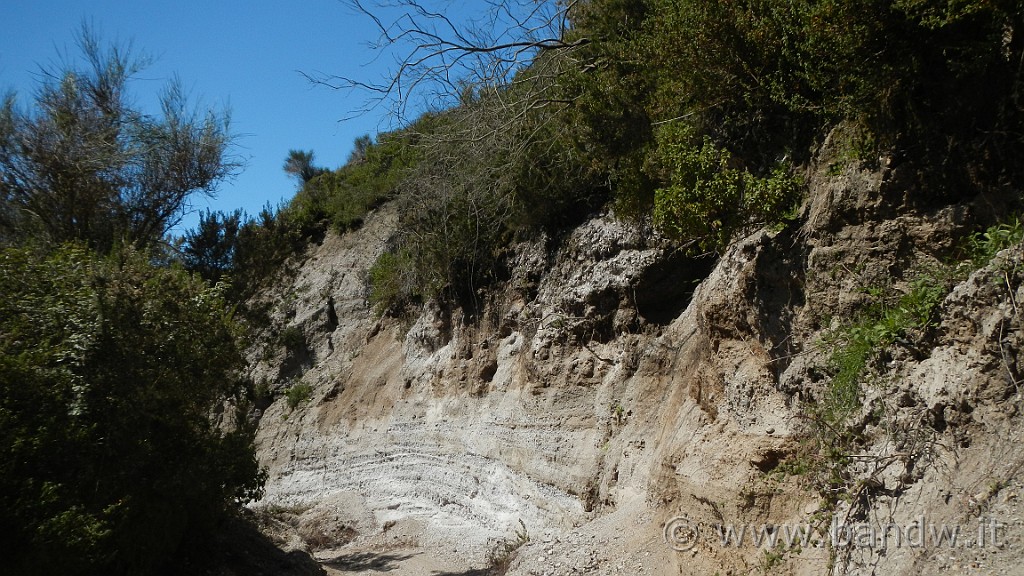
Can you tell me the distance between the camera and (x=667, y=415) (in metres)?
8.63

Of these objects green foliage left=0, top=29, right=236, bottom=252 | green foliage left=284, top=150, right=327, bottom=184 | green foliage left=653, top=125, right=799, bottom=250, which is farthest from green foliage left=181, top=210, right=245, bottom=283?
green foliage left=284, top=150, right=327, bottom=184

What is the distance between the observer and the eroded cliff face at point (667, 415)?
187 inches

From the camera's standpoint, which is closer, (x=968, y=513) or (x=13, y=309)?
(x=968, y=513)

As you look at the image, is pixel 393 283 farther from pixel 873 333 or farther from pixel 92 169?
pixel 873 333

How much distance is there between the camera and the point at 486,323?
14438mm

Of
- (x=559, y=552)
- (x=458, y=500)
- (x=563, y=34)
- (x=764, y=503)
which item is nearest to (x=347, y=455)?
(x=458, y=500)

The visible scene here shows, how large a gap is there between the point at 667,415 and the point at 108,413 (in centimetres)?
600

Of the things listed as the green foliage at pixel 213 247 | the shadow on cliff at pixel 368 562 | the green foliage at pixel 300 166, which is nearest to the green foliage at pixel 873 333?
the shadow on cliff at pixel 368 562

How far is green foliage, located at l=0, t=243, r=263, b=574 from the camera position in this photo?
242 inches

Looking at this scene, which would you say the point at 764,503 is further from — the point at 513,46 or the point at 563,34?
the point at 563,34

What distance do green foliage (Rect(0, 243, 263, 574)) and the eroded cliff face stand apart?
157 inches

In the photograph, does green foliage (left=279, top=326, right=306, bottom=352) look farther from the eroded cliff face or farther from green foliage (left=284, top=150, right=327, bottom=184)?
green foliage (left=284, top=150, right=327, bottom=184)

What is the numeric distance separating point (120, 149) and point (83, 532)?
28.4 ft

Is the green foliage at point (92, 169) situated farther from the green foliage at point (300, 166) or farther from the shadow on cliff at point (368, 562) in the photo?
the green foliage at point (300, 166)
